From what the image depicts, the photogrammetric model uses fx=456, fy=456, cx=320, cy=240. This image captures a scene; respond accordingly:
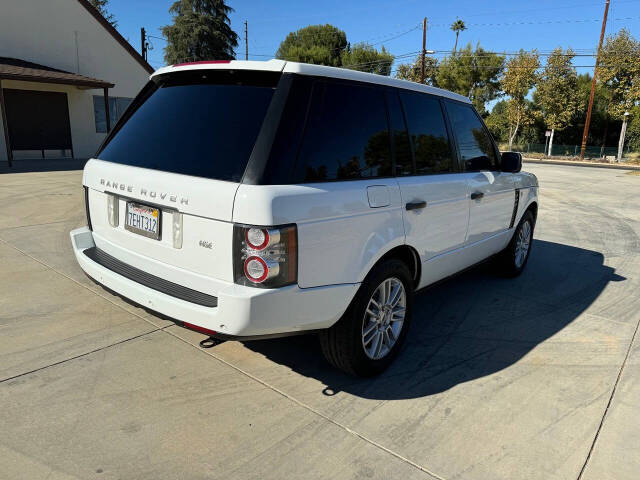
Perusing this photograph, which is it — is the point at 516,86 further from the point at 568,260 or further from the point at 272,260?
the point at 272,260

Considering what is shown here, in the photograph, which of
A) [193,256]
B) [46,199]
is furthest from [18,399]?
[46,199]

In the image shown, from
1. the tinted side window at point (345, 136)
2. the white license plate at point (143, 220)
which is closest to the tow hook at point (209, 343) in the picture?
the white license plate at point (143, 220)

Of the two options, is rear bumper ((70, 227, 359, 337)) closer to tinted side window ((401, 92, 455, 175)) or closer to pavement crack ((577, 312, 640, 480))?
tinted side window ((401, 92, 455, 175))

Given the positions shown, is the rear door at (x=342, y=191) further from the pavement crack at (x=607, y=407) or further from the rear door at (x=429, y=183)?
the pavement crack at (x=607, y=407)

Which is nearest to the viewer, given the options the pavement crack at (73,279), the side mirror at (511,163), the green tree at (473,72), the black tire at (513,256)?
the pavement crack at (73,279)

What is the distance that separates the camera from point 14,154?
59.3 feet

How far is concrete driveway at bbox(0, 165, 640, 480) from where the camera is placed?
232cm

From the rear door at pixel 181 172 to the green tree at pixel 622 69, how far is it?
42.2 metres

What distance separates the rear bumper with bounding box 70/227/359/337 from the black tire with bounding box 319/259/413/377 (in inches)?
4.8

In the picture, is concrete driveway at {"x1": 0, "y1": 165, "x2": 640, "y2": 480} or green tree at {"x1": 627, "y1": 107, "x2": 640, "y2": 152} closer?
concrete driveway at {"x1": 0, "y1": 165, "x2": 640, "y2": 480}

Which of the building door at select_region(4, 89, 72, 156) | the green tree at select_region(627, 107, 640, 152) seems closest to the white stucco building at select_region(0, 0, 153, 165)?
the building door at select_region(4, 89, 72, 156)

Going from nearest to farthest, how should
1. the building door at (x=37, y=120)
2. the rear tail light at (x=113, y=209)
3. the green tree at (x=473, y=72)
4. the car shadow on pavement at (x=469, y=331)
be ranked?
the rear tail light at (x=113, y=209), the car shadow on pavement at (x=469, y=331), the building door at (x=37, y=120), the green tree at (x=473, y=72)

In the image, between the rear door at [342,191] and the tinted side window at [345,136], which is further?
the tinted side window at [345,136]

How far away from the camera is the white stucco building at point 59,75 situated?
17609mm
